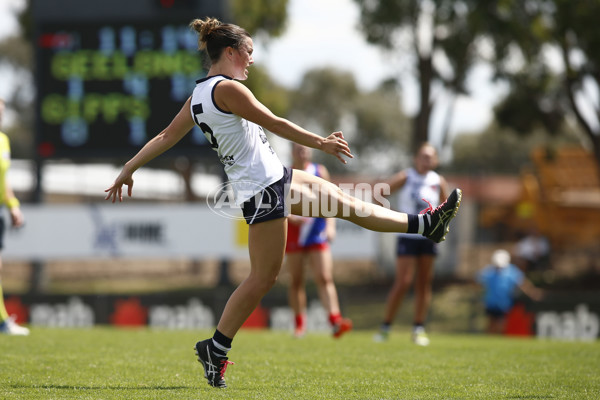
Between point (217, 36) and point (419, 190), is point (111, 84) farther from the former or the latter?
point (217, 36)

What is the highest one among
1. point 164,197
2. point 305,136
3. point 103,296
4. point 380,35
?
point 380,35

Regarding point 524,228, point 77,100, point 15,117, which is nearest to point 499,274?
point 77,100

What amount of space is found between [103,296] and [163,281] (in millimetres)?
11841

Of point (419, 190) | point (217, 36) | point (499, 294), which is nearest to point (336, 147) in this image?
point (217, 36)

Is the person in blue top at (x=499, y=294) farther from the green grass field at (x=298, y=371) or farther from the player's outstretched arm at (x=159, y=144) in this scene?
the player's outstretched arm at (x=159, y=144)

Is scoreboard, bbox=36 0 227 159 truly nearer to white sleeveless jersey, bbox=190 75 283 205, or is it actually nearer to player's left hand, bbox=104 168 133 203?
player's left hand, bbox=104 168 133 203

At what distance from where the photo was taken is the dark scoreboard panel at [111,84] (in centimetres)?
1567

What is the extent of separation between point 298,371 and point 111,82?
37.6 feet

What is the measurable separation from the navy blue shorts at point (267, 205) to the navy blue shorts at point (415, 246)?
402 cm

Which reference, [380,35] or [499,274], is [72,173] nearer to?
[380,35]

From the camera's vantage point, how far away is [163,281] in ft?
88.8

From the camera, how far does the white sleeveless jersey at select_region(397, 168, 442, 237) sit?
8.55 metres

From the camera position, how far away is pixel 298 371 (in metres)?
5.64

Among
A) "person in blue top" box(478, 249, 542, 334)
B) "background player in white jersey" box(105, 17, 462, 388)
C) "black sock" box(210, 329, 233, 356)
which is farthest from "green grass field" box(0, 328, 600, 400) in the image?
"person in blue top" box(478, 249, 542, 334)
